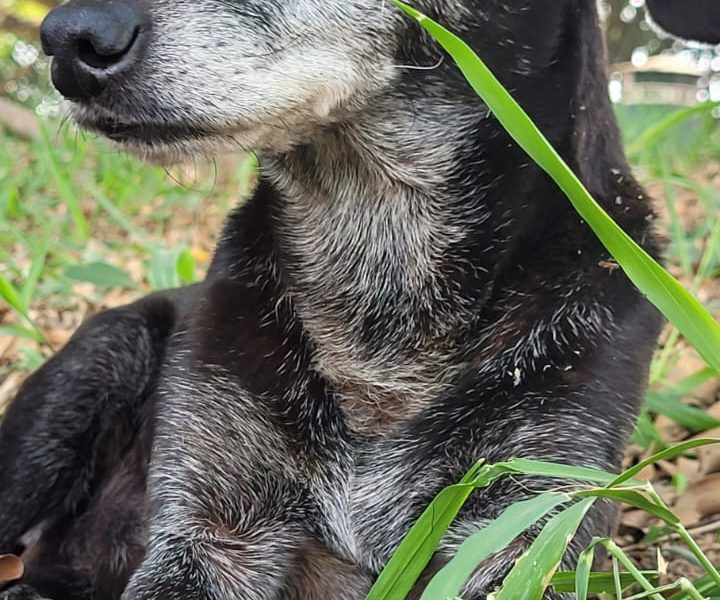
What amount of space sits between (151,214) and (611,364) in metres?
4.32

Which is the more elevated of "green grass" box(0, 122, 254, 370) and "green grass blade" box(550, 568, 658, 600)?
"green grass blade" box(550, 568, 658, 600)

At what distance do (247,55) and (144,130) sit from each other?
0.23m

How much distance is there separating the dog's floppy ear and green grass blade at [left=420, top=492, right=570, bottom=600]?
117cm

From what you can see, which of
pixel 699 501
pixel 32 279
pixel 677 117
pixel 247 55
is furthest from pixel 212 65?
pixel 32 279

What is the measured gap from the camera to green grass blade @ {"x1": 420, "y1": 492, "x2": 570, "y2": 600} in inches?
49.6

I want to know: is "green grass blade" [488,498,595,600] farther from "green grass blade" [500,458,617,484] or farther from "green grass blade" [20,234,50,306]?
"green grass blade" [20,234,50,306]

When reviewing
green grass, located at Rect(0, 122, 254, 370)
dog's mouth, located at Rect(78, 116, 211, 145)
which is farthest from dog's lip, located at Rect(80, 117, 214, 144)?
green grass, located at Rect(0, 122, 254, 370)

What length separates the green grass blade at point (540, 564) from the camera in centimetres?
122

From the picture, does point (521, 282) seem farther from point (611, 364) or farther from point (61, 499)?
point (61, 499)

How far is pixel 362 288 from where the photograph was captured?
84.4 inches

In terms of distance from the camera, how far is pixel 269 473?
1.96 m

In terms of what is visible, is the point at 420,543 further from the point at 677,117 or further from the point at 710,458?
the point at 677,117

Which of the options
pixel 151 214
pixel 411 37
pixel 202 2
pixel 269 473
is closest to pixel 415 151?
pixel 411 37

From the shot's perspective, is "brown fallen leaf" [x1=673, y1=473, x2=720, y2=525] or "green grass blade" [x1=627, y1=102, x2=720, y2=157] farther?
"brown fallen leaf" [x1=673, y1=473, x2=720, y2=525]
